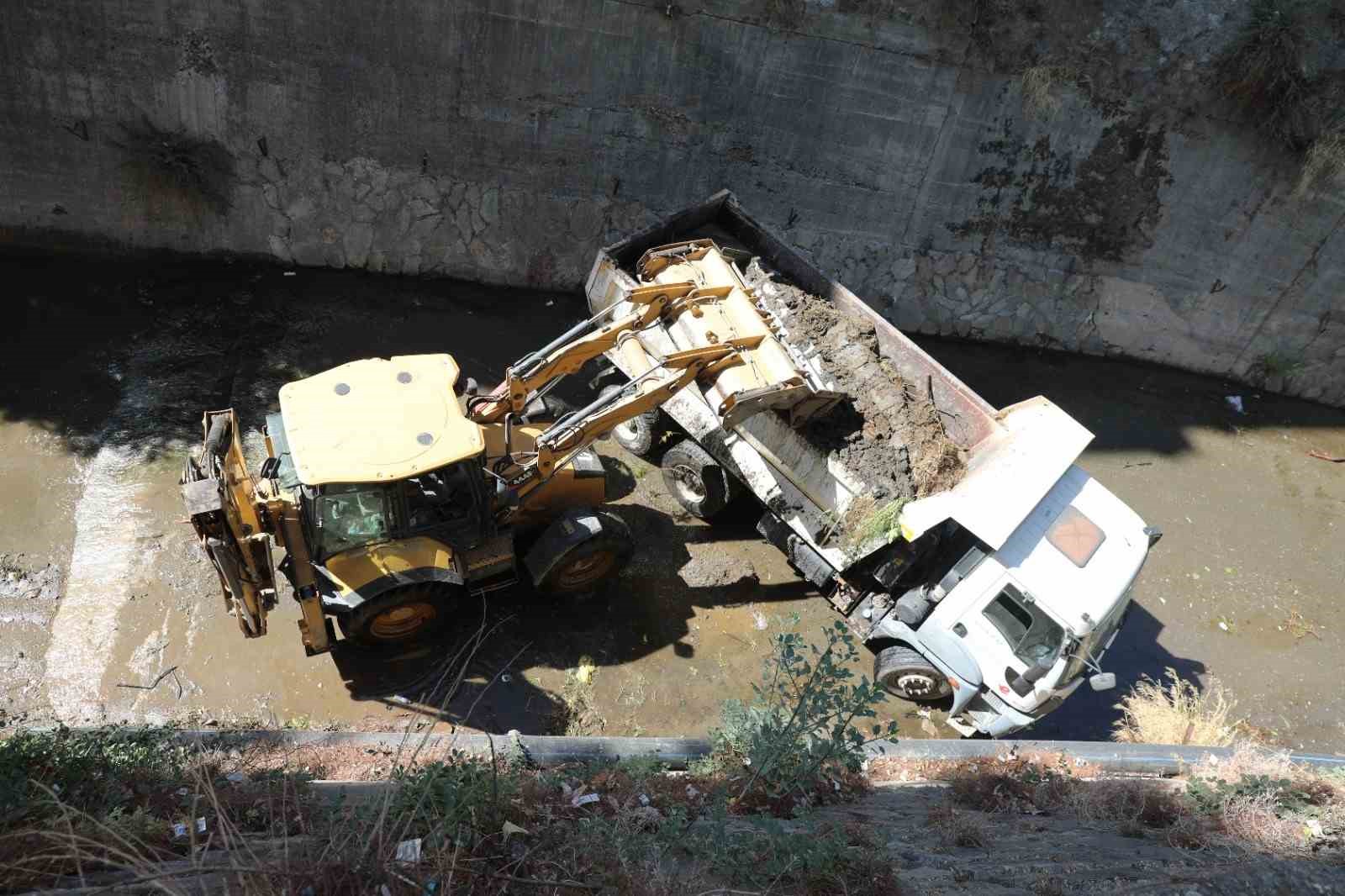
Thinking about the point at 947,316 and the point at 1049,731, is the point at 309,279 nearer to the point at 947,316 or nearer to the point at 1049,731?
the point at 947,316

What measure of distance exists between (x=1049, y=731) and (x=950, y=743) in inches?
69.2

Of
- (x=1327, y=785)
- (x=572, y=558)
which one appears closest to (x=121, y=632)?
(x=572, y=558)

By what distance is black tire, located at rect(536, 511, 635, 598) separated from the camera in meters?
6.66

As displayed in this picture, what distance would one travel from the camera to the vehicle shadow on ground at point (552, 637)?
6.32 m

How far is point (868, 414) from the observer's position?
23.4 feet

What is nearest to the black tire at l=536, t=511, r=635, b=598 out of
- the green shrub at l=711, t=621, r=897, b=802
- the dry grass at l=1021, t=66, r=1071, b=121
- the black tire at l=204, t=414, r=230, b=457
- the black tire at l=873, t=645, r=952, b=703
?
the green shrub at l=711, t=621, r=897, b=802

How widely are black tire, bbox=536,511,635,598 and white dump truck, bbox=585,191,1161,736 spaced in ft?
3.98

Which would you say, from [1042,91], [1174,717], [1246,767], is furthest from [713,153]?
[1246,767]

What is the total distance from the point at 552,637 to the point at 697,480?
2.04 metres

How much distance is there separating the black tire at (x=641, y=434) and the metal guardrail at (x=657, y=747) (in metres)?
3.26

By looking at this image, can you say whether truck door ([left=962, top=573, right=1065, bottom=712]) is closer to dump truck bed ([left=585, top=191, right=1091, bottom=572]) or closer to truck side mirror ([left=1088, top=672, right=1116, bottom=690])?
truck side mirror ([left=1088, top=672, right=1116, bottom=690])

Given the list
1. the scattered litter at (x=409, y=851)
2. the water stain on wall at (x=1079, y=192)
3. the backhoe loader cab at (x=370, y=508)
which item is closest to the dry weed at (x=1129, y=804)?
the backhoe loader cab at (x=370, y=508)

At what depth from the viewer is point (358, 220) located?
9555 millimetres

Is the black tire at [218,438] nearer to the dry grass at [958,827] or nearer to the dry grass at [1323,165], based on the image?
the dry grass at [958,827]
